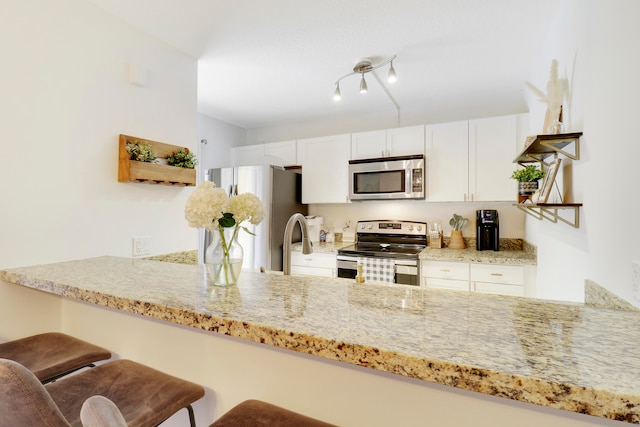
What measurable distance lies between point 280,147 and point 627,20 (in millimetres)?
3264

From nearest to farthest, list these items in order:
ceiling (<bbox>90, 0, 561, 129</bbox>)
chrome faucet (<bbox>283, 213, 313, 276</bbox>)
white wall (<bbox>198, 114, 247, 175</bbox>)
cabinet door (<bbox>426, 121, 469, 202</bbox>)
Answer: chrome faucet (<bbox>283, 213, 313, 276</bbox>) < ceiling (<bbox>90, 0, 561, 129</bbox>) < cabinet door (<bbox>426, 121, 469, 202</bbox>) < white wall (<bbox>198, 114, 247, 175</bbox>)

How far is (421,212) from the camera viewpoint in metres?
3.54

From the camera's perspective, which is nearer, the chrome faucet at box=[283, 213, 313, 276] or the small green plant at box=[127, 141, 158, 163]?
the chrome faucet at box=[283, 213, 313, 276]

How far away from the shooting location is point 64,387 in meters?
1.01

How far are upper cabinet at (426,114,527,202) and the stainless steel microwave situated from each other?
15 centimetres

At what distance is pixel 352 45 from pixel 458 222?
2065 mm

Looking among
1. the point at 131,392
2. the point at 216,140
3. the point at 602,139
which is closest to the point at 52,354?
the point at 131,392

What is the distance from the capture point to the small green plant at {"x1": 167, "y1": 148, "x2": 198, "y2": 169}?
217 centimetres

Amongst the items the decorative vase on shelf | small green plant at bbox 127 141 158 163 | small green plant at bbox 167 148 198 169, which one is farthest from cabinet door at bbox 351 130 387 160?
small green plant at bbox 127 141 158 163

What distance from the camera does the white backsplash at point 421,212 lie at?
10.5 feet

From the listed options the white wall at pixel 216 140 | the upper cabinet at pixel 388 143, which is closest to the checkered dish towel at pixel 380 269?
the upper cabinet at pixel 388 143

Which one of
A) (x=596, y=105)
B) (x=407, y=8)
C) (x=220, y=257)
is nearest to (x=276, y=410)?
(x=220, y=257)

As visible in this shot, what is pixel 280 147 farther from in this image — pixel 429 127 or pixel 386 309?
pixel 386 309

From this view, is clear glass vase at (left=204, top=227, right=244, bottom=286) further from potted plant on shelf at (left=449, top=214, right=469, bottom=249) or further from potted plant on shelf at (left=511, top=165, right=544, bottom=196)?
potted plant on shelf at (left=449, top=214, right=469, bottom=249)
